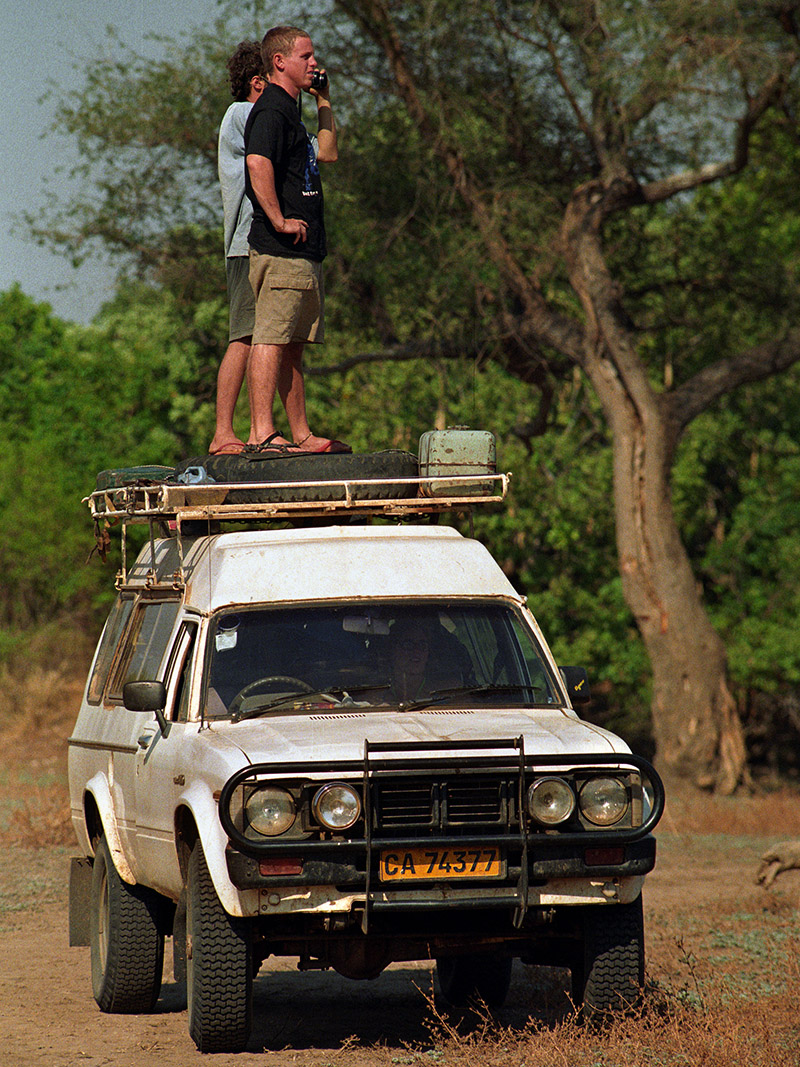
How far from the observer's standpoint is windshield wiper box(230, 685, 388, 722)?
6.70m

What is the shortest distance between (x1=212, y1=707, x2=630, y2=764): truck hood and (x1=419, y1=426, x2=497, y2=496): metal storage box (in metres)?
1.43

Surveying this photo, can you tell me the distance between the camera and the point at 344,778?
19.5 feet

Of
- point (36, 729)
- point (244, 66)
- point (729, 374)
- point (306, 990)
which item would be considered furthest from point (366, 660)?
point (36, 729)

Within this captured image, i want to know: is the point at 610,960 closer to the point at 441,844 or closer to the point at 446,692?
the point at 441,844

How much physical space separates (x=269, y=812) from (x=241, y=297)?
420 cm

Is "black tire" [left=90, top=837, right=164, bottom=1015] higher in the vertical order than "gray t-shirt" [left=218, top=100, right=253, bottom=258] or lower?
lower

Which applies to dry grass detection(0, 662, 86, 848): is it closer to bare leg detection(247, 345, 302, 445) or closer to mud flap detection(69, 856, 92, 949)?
mud flap detection(69, 856, 92, 949)

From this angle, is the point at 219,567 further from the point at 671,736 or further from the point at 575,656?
the point at 575,656


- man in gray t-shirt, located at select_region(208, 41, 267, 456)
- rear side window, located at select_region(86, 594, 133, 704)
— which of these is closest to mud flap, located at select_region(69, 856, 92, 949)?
rear side window, located at select_region(86, 594, 133, 704)

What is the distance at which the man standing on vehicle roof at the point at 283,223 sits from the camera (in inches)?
342

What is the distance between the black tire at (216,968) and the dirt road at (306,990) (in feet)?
0.56

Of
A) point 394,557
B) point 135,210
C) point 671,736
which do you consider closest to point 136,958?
point 394,557

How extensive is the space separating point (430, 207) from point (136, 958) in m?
15.2

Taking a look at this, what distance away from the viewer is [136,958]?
754cm
